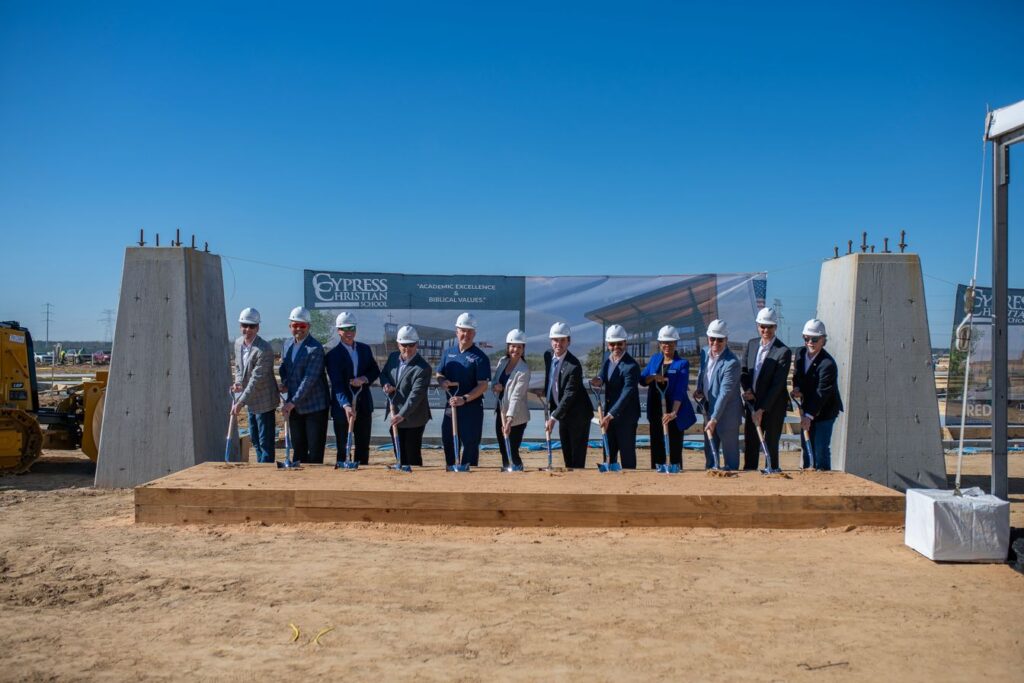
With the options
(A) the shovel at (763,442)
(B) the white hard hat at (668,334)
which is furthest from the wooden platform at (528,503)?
(B) the white hard hat at (668,334)

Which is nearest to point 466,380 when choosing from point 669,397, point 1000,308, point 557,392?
point 557,392

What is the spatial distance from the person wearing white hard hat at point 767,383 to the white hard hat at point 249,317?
4602 millimetres

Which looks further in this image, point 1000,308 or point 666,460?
point 666,460

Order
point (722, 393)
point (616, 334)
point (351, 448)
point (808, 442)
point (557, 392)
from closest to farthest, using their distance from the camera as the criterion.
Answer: point (722, 393) → point (557, 392) → point (616, 334) → point (808, 442) → point (351, 448)

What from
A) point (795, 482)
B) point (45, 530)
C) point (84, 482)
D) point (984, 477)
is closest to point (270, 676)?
point (45, 530)

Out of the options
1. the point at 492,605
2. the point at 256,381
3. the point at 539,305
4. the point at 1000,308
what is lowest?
the point at 492,605

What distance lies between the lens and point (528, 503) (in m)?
6.34

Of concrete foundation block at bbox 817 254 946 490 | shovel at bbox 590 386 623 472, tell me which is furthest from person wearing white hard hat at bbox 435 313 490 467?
concrete foundation block at bbox 817 254 946 490

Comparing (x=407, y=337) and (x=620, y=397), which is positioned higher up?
(x=407, y=337)

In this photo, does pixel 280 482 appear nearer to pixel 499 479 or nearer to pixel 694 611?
pixel 499 479

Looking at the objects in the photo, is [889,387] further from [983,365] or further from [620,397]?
[983,365]

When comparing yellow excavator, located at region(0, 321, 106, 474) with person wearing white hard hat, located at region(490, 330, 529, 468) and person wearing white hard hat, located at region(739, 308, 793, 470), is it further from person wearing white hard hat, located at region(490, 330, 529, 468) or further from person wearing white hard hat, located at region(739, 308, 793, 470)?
person wearing white hard hat, located at region(739, 308, 793, 470)

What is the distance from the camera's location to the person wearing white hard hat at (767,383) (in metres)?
7.30

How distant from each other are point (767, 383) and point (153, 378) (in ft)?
20.3
